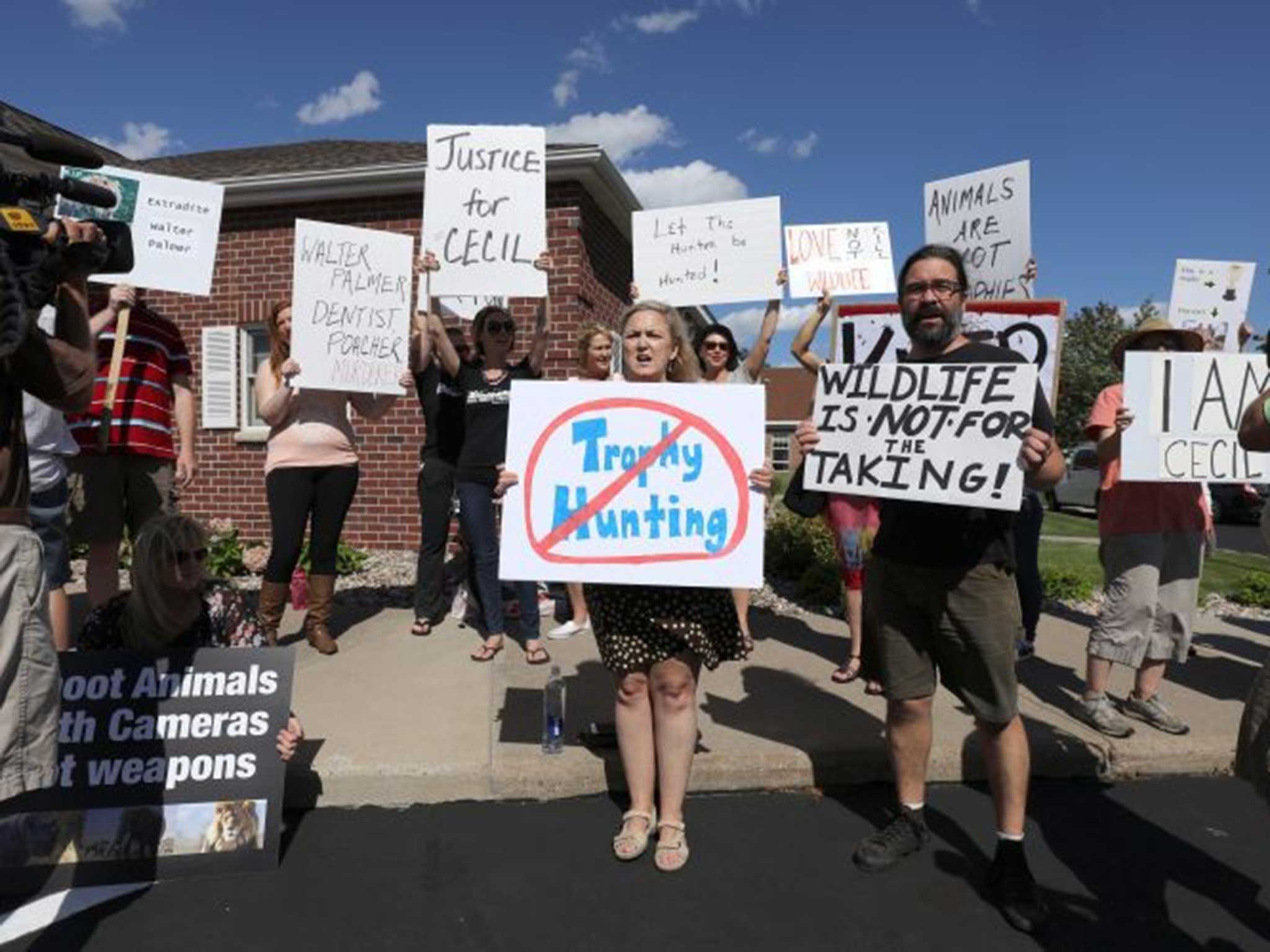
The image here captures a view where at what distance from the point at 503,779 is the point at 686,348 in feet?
5.99

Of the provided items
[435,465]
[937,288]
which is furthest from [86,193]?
[435,465]

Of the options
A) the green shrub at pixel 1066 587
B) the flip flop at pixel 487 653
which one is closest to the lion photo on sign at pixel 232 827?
the flip flop at pixel 487 653

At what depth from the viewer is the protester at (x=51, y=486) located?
3146 mm

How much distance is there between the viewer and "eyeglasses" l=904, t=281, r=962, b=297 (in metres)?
2.46

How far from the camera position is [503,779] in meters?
3.13

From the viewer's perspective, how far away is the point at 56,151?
65.6 inches

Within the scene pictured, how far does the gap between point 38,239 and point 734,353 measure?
3649 millimetres

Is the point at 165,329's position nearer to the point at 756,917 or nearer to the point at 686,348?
the point at 686,348

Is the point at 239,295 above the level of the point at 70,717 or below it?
above

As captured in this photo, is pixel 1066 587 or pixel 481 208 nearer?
pixel 481 208

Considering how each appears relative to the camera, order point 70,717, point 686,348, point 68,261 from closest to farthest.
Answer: point 68,261 → point 70,717 → point 686,348

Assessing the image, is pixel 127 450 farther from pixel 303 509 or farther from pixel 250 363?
pixel 250 363

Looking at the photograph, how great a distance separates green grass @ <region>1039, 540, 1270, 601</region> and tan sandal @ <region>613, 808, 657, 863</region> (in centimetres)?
660

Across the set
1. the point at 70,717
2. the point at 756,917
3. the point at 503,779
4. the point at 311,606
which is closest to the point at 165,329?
the point at 311,606
